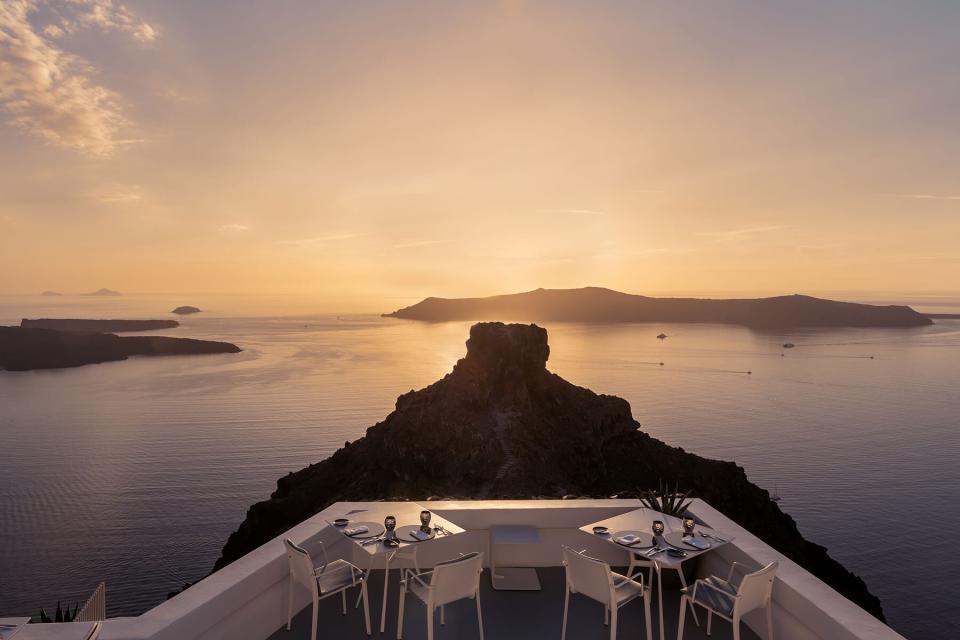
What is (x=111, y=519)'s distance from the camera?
1911 inches

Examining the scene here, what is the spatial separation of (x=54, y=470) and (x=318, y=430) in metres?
29.2

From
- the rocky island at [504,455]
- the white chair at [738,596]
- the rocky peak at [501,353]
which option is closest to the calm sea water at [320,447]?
the rocky island at [504,455]

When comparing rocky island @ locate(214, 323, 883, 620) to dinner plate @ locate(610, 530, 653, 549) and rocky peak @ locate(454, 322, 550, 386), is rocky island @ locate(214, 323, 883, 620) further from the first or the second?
dinner plate @ locate(610, 530, 653, 549)

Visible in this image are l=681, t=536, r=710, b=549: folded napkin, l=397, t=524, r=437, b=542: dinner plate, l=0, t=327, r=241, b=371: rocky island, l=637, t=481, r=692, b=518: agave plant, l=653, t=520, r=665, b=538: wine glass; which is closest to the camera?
l=681, t=536, r=710, b=549: folded napkin

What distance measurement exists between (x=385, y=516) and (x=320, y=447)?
64792mm

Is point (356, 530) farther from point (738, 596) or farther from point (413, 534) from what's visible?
point (738, 596)

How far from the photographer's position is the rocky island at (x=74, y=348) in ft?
463

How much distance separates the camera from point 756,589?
4.18m

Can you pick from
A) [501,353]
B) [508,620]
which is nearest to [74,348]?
[501,353]

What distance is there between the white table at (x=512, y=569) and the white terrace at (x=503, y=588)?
0.04 feet

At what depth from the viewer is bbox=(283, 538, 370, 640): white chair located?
14.8 ft

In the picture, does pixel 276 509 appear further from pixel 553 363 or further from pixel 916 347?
pixel 916 347

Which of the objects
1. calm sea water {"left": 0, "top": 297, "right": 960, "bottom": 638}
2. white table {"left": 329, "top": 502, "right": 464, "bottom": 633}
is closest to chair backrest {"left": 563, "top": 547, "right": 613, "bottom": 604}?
white table {"left": 329, "top": 502, "right": 464, "bottom": 633}

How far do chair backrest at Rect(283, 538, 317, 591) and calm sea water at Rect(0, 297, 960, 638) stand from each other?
41.3m
